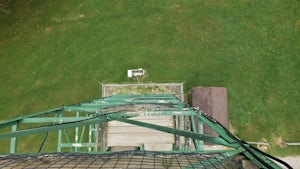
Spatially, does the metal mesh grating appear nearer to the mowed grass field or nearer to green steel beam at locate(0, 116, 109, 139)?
green steel beam at locate(0, 116, 109, 139)

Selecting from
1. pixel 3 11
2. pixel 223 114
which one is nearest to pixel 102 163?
pixel 223 114

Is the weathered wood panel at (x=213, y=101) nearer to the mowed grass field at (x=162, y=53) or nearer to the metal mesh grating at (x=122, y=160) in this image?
the mowed grass field at (x=162, y=53)

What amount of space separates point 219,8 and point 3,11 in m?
13.4

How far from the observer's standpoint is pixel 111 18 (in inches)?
798

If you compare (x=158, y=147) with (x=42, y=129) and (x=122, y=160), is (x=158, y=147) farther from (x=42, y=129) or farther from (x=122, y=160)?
(x=42, y=129)

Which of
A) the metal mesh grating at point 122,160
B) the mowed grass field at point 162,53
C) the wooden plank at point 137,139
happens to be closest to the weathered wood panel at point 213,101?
the mowed grass field at point 162,53

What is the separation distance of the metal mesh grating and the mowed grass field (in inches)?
514

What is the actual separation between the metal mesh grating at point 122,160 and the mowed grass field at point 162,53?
13.1m

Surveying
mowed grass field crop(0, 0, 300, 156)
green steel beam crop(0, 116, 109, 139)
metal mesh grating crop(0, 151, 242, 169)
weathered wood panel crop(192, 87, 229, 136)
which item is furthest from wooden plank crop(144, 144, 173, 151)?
metal mesh grating crop(0, 151, 242, 169)

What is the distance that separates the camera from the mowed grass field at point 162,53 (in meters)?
18.8

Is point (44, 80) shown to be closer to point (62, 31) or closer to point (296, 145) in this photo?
point (62, 31)

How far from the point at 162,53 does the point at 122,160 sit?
14.2m

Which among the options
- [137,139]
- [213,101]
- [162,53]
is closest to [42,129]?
[137,139]

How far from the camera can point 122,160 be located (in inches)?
225
